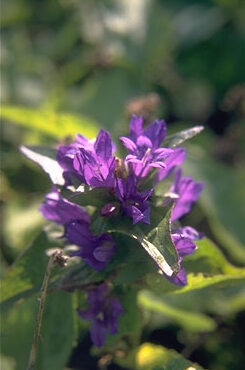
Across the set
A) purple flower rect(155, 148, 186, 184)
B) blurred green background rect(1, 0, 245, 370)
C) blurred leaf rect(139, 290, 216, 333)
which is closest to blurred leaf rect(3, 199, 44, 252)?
blurred green background rect(1, 0, 245, 370)

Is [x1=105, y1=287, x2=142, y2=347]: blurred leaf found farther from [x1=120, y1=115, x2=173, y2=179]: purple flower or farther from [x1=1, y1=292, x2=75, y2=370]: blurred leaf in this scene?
[x1=120, y1=115, x2=173, y2=179]: purple flower

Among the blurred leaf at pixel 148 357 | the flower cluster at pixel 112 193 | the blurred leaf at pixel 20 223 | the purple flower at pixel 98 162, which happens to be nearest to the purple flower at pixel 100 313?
the flower cluster at pixel 112 193

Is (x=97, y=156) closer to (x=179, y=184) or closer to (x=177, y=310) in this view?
(x=179, y=184)

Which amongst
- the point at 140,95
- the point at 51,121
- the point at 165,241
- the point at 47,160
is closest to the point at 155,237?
the point at 165,241

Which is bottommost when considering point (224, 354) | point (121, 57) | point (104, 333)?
point (224, 354)

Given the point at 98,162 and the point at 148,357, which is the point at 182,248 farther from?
the point at 148,357

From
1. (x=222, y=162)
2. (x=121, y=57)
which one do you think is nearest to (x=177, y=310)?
(x=222, y=162)
